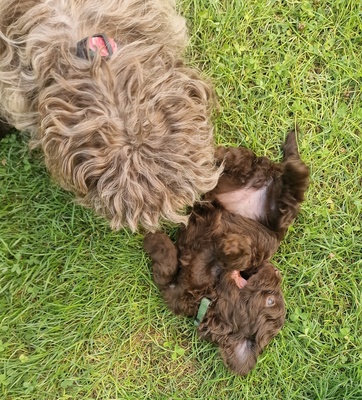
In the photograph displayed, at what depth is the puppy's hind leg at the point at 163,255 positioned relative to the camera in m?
2.99

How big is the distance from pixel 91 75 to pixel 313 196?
6.57 feet

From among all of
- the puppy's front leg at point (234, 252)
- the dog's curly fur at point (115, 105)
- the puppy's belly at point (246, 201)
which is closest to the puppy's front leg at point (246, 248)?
the puppy's front leg at point (234, 252)

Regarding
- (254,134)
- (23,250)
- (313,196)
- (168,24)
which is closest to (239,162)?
(254,134)

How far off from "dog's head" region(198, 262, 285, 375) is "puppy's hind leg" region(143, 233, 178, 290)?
308mm

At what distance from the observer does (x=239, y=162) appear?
121 inches

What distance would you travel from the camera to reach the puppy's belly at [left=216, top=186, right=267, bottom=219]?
3.13 m

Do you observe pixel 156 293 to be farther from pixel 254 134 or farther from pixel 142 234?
pixel 254 134

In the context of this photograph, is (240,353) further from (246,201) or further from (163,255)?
(246,201)

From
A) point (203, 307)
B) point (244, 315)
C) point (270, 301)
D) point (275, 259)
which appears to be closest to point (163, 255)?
point (203, 307)

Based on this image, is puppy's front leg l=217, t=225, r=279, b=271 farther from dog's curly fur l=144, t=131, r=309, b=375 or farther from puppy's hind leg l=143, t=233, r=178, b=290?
puppy's hind leg l=143, t=233, r=178, b=290

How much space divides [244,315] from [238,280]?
0.21m

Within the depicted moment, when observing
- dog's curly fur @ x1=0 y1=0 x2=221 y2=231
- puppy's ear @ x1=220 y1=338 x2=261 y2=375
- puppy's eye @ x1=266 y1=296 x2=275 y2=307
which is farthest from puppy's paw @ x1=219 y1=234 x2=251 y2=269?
dog's curly fur @ x1=0 y1=0 x2=221 y2=231

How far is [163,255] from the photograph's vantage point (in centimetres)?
300

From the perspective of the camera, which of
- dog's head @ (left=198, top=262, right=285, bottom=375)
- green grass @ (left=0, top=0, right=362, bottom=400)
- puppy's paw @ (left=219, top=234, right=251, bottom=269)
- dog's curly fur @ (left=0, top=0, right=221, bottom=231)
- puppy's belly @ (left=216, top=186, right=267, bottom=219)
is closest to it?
dog's curly fur @ (left=0, top=0, right=221, bottom=231)
